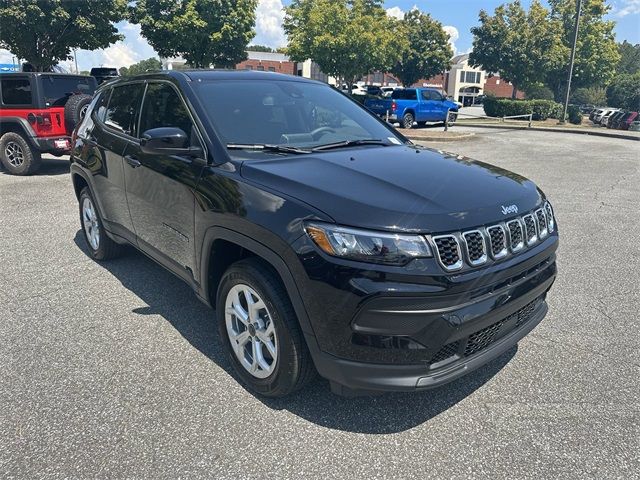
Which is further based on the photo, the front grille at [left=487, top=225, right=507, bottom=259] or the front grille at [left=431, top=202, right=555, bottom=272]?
the front grille at [left=487, top=225, right=507, bottom=259]

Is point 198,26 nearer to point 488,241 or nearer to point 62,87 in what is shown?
point 62,87

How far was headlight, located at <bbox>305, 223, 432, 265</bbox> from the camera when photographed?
2.25 metres

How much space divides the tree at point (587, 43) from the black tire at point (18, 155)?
37.2 m

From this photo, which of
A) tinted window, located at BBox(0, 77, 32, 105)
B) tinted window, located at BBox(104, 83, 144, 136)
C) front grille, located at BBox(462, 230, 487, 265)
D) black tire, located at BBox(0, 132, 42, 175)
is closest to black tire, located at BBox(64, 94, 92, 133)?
tinted window, located at BBox(0, 77, 32, 105)

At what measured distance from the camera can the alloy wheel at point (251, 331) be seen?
9.00ft

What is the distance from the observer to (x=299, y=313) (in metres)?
2.46

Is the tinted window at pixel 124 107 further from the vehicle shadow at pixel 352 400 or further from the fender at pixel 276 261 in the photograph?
the fender at pixel 276 261

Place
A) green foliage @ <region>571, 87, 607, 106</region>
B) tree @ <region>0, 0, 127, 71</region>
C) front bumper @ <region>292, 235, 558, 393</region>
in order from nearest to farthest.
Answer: front bumper @ <region>292, 235, 558, 393</region> < tree @ <region>0, 0, 127, 71</region> < green foliage @ <region>571, 87, 607, 106</region>

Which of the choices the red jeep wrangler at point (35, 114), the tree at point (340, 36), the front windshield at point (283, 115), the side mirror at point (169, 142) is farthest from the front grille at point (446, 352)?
the tree at point (340, 36)

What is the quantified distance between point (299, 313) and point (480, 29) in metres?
43.6

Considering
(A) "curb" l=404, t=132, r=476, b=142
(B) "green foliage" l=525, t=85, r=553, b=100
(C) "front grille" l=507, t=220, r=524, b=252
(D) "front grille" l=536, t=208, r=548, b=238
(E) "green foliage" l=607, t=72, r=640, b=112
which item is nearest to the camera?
(C) "front grille" l=507, t=220, r=524, b=252

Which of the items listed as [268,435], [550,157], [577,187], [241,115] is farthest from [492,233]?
[550,157]

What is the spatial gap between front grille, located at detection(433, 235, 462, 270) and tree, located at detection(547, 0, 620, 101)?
4054 cm

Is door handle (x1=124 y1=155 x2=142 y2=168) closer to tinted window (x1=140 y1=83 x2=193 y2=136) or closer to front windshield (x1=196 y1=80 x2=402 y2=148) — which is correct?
tinted window (x1=140 y1=83 x2=193 y2=136)
